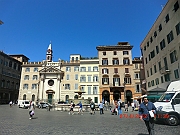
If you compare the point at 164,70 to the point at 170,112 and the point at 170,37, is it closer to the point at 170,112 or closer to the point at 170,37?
the point at 170,37

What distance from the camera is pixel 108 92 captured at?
152 ft

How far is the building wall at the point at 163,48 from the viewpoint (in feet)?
75.6

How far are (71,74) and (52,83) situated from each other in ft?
22.8

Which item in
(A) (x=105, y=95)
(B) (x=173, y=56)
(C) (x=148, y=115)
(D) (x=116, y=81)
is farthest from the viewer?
(D) (x=116, y=81)

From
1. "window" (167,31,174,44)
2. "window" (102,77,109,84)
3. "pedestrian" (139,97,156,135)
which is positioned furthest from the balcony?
"window" (102,77,109,84)

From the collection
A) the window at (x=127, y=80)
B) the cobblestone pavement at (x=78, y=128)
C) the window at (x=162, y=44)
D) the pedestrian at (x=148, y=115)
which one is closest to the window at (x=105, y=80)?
the window at (x=127, y=80)

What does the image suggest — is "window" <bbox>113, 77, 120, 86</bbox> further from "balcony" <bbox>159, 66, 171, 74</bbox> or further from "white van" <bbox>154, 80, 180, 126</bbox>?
"white van" <bbox>154, 80, 180, 126</bbox>

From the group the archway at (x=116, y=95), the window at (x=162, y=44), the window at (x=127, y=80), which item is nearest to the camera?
the window at (x=162, y=44)

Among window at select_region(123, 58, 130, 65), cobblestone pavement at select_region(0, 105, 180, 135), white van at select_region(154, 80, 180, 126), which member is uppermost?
window at select_region(123, 58, 130, 65)

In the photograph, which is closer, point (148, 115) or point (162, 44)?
point (148, 115)

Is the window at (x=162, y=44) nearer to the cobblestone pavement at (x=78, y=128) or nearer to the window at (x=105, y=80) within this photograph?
the cobblestone pavement at (x=78, y=128)

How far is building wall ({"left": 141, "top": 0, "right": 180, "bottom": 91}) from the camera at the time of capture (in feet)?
75.6

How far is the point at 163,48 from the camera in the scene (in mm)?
27125

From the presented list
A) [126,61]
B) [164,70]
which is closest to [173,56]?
[164,70]
